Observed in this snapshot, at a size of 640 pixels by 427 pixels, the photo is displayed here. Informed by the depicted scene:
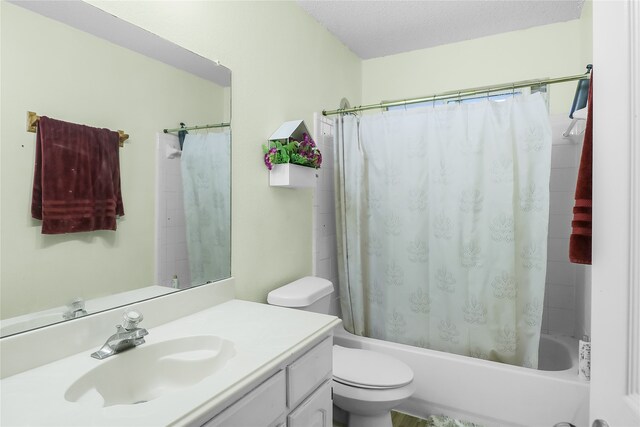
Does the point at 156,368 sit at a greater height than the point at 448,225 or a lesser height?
lesser

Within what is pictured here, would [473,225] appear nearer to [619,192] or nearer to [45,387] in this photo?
[619,192]

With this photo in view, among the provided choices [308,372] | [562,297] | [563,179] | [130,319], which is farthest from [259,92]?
[562,297]

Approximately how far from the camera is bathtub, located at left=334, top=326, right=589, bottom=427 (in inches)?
62.6

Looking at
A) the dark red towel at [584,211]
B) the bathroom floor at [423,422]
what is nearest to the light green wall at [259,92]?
the bathroom floor at [423,422]

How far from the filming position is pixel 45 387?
0.82m

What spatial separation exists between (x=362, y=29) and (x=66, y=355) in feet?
7.79

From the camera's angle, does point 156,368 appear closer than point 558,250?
Yes

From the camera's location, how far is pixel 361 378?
1.58m

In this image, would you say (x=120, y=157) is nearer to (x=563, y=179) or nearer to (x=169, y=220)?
(x=169, y=220)

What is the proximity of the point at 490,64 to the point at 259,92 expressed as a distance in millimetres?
1745

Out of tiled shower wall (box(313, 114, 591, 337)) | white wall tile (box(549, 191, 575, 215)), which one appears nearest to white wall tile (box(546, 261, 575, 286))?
tiled shower wall (box(313, 114, 591, 337))

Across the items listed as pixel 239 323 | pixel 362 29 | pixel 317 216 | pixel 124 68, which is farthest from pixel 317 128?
pixel 239 323

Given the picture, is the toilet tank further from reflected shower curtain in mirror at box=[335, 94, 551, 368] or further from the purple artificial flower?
the purple artificial flower

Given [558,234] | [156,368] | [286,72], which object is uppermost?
[286,72]
